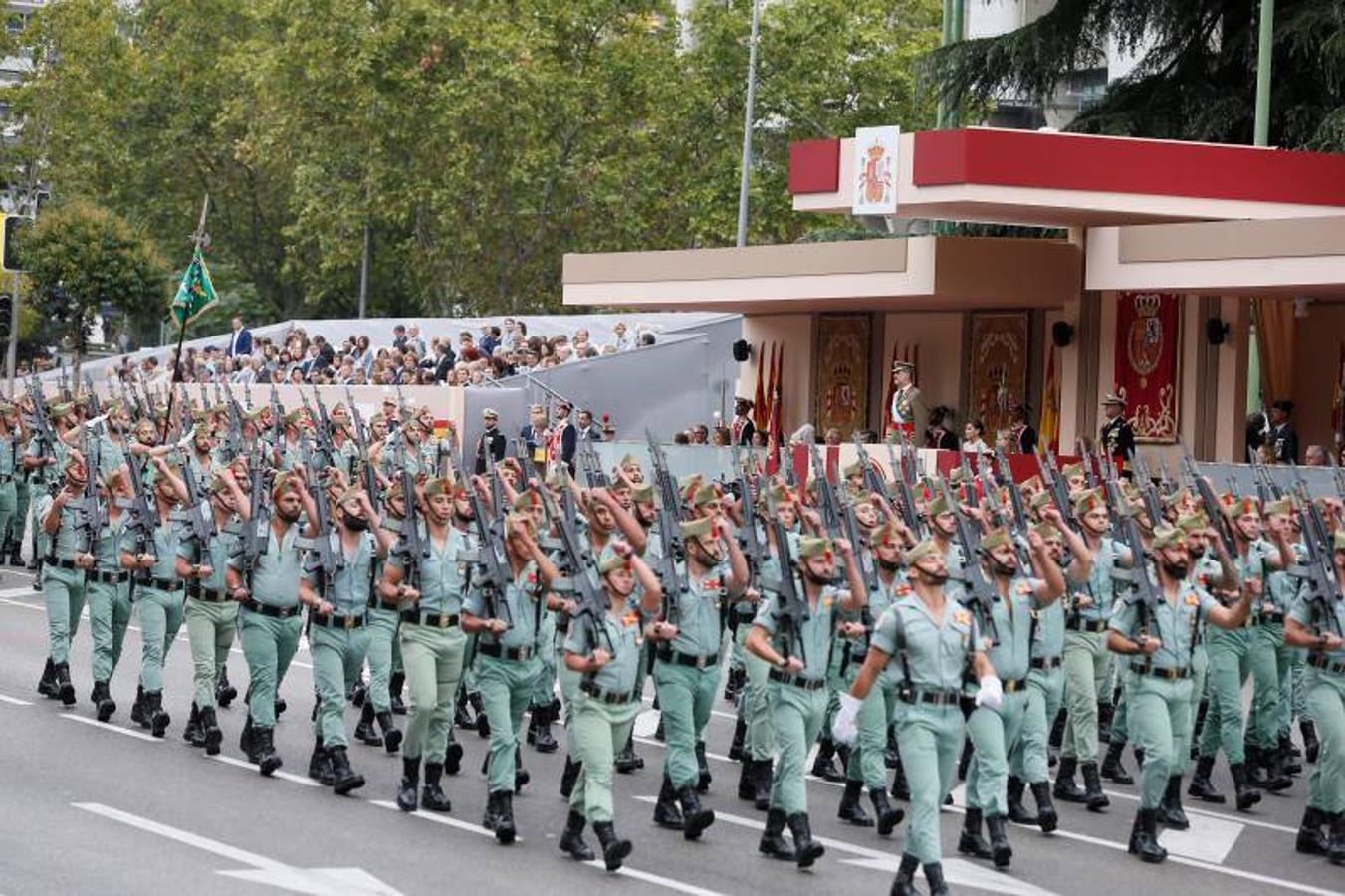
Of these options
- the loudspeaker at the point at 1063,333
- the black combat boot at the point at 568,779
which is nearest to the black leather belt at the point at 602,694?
the black combat boot at the point at 568,779

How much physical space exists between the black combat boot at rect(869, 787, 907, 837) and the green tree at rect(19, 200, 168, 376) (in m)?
47.2

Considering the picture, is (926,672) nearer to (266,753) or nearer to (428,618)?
(428,618)

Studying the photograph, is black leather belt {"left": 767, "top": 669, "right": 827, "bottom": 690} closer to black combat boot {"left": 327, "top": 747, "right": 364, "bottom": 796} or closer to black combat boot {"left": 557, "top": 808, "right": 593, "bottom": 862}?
black combat boot {"left": 557, "top": 808, "right": 593, "bottom": 862}

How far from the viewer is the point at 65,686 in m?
18.9

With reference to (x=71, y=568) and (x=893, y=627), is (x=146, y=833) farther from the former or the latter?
(x=71, y=568)

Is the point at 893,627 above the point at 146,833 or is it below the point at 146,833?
above

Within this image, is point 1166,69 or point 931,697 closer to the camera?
point 931,697

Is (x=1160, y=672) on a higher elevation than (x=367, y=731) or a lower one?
higher

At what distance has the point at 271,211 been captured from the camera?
2741 inches

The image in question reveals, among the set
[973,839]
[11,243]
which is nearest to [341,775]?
[973,839]

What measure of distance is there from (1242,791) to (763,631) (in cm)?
416

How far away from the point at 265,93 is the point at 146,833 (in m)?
45.2

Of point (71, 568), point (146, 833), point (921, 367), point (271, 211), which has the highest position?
point (271, 211)

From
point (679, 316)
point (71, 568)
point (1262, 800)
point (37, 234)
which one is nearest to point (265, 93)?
point (37, 234)
